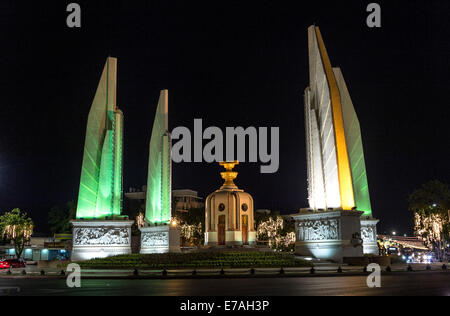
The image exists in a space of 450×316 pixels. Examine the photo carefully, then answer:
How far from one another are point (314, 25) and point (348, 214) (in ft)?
43.9

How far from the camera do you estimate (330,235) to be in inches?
1030

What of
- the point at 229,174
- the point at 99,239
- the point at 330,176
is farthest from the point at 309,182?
the point at 99,239

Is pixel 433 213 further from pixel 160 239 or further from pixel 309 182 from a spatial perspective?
pixel 160 239

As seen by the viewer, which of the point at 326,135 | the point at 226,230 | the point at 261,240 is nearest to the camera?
the point at 326,135

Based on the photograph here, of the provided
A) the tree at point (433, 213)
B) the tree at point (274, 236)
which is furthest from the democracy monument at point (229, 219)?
the tree at point (433, 213)

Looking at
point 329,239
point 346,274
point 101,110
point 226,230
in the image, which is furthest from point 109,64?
point 346,274

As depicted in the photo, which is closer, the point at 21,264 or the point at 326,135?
the point at 326,135

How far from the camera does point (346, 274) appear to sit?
63.3 feet

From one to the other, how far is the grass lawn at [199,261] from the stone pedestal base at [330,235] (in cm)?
262

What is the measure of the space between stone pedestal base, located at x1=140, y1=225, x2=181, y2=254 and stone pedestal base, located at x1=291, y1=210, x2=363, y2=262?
8.61 meters

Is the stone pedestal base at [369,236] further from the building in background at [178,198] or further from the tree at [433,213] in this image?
the building in background at [178,198]

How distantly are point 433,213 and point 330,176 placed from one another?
21132mm

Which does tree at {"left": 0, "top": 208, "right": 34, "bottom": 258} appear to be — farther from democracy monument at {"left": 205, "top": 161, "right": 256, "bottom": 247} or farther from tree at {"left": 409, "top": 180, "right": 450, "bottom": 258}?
tree at {"left": 409, "top": 180, "right": 450, "bottom": 258}
